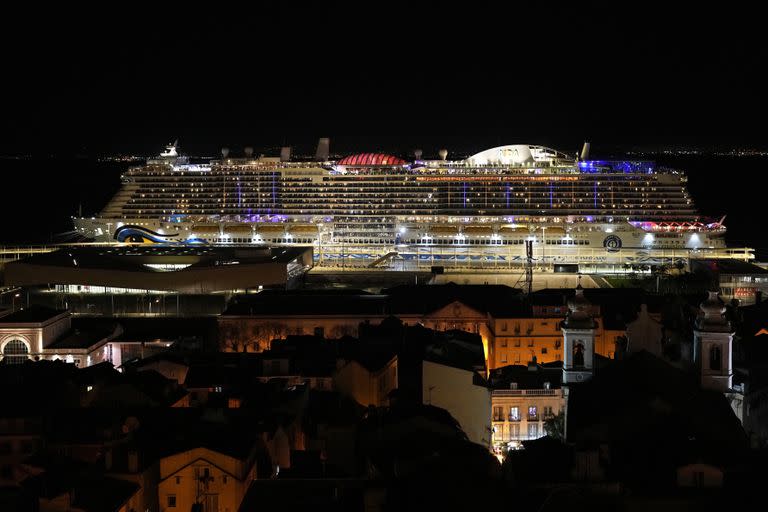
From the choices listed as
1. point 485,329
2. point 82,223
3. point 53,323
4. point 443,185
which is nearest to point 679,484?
point 485,329

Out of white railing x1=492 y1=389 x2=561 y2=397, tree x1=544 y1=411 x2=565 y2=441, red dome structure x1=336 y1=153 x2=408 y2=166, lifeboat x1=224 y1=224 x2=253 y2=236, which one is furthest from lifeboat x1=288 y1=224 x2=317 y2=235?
tree x1=544 y1=411 x2=565 y2=441

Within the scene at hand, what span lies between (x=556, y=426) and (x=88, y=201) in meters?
126

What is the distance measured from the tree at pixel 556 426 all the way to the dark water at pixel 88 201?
6099 centimetres

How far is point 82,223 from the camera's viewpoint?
274 feet

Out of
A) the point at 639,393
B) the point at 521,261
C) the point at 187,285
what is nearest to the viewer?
the point at 639,393

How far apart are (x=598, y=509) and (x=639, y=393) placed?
6.46 meters

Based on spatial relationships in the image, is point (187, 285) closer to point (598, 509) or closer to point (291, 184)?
point (291, 184)

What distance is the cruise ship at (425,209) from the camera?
243 feet

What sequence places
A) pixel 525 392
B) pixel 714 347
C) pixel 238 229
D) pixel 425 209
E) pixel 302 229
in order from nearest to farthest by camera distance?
pixel 714 347 → pixel 525 392 → pixel 302 229 → pixel 425 209 → pixel 238 229

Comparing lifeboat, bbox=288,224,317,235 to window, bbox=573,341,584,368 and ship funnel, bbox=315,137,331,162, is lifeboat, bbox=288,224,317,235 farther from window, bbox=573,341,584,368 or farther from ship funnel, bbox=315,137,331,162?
window, bbox=573,341,584,368

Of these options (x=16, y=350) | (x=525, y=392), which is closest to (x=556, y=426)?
(x=525, y=392)

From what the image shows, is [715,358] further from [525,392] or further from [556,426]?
[525,392]

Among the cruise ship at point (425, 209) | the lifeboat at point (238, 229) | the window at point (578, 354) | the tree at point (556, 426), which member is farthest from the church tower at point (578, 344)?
the lifeboat at point (238, 229)

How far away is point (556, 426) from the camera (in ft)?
79.1
